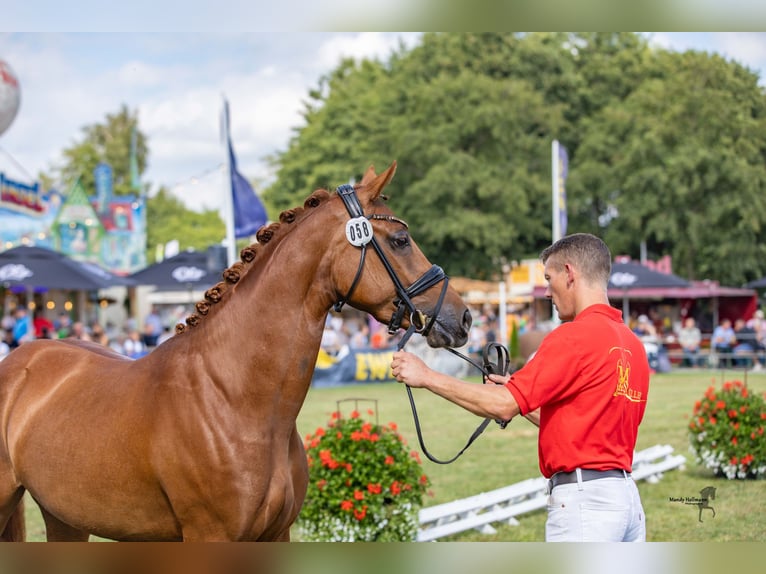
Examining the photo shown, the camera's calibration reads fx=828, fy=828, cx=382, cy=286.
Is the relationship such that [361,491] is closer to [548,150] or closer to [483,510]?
[483,510]

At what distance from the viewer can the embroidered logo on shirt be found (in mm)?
2969

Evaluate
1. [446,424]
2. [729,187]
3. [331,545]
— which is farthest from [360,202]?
[729,187]

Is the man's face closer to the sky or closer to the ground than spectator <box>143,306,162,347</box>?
closer to the ground

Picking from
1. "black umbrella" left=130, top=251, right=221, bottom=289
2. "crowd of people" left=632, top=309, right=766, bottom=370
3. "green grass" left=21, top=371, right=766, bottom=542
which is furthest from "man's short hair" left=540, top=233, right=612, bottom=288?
"crowd of people" left=632, top=309, right=766, bottom=370

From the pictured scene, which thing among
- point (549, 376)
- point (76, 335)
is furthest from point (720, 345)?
point (549, 376)

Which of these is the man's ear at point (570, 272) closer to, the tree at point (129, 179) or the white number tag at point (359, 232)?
the white number tag at point (359, 232)

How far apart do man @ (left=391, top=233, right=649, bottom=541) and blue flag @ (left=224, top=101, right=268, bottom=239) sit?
1208 cm

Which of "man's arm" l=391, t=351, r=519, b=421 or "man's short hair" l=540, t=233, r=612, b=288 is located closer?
"man's arm" l=391, t=351, r=519, b=421

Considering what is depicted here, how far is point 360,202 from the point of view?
3359mm

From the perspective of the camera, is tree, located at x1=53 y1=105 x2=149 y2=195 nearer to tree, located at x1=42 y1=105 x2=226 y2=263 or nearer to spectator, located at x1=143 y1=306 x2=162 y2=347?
tree, located at x1=42 y1=105 x2=226 y2=263

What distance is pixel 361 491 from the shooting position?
19.8 feet

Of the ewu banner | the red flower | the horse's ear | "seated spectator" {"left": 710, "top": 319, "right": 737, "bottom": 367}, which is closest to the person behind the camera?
the horse's ear

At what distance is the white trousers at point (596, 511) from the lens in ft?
9.54

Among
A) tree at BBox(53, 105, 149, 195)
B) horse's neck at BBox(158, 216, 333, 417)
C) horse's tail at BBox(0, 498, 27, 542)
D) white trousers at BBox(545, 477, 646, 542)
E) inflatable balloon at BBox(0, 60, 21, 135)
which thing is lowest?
horse's tail at BBox(0, 498, 27, 542)
